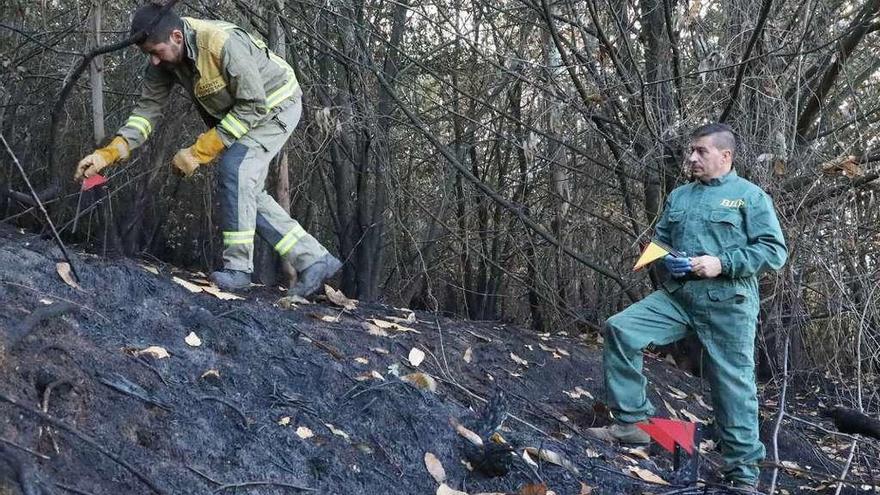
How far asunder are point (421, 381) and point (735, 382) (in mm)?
1453

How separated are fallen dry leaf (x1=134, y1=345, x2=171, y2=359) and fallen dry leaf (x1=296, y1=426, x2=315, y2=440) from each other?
0.63 meters

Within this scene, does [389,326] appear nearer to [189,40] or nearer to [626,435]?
[626,435]

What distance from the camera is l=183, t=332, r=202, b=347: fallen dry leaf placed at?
3.76 metres

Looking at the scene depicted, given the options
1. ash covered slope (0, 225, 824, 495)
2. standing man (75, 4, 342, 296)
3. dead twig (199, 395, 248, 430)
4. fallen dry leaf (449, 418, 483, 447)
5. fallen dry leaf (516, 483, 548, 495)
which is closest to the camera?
ash covered slope (0, 225, 824, 495)

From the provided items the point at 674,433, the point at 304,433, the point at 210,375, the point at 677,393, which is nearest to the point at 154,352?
the point at 210,375

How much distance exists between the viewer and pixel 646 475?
4.03 meters

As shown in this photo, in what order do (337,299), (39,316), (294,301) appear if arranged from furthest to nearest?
1. (337,299)
2. (294,301)
3. (39,316)

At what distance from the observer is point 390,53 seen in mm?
6660

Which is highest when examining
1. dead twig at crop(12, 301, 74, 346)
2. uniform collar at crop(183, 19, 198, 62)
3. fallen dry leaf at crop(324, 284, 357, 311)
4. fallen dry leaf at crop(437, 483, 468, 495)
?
uniform collar at crop(183, 19, 198, 62)

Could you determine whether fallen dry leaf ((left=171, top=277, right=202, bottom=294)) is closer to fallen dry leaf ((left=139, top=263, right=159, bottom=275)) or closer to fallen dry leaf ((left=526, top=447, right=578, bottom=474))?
fallen dry leaf ((left=139, top=263, right=159, bottom=275))

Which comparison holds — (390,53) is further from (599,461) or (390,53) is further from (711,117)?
(599,461)

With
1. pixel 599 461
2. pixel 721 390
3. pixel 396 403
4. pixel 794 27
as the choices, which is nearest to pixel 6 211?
pixel 396 403

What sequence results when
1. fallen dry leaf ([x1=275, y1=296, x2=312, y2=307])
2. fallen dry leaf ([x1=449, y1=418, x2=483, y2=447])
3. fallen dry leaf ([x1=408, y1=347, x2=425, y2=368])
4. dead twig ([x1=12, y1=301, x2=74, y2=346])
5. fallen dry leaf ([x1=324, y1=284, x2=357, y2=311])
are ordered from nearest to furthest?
1. dead twig ([x1=12, y1=301, x2=74, y2=346])
2. fallen dry leaf ([x1=449, y1=418, x2=483, y2=447])
3. fallen dry leaf ([x1=408, y1=347, x2=425, y2=368])
4. fallen dry leaf ([x1=275, y1=296, x2=312, y2=307])
5. fallen dry leaf ([x1=324, y1=284, x2=357, y2=311])

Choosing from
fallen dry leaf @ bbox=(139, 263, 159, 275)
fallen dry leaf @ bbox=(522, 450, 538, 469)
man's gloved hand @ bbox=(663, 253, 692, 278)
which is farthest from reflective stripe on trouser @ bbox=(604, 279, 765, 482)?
fallen dry leaf @ bbox=(139, 263, 159, 275)
